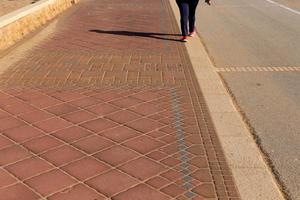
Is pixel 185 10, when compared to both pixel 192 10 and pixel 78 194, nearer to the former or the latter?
pixel 192 10

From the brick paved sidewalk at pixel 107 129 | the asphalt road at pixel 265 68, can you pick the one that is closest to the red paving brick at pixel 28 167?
the brick paved sidewalk at pixel 107 129

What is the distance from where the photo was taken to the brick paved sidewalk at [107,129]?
3893 mm

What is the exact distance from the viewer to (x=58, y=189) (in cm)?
380

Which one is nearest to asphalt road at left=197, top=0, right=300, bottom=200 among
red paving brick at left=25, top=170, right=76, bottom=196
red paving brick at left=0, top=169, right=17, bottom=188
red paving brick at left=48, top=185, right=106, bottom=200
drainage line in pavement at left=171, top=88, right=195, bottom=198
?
drainage line in pavement at left=171, top=88, right=195, bottom=198

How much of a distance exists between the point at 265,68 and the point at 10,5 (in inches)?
378

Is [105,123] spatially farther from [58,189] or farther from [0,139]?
[58,189]

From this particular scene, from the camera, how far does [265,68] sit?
8.18m

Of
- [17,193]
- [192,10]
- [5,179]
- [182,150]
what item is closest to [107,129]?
[182,150]

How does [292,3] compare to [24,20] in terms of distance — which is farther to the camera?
[292,3]

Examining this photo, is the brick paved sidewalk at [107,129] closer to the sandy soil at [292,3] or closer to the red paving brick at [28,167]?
the red paving brick at [28,167]

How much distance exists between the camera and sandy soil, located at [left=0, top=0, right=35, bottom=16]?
13.5 m

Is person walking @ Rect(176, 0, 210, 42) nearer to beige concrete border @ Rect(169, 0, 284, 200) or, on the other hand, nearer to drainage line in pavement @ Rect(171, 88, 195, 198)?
beige concrete border @ Rect(169, 0, 284, 200)

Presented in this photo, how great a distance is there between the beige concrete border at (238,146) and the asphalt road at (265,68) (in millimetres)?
155

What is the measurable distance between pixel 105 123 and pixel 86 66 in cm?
281
